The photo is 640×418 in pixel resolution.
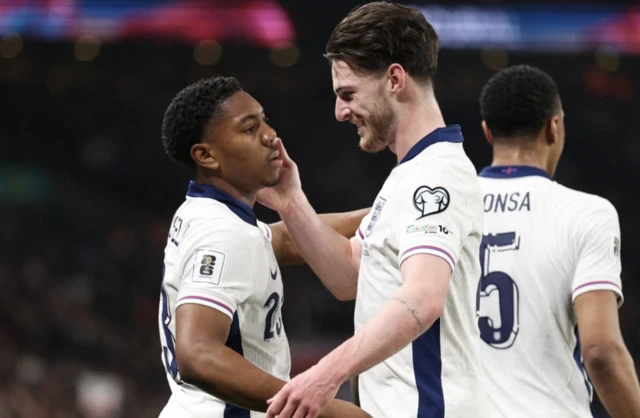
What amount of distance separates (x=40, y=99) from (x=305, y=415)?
16.6 metres

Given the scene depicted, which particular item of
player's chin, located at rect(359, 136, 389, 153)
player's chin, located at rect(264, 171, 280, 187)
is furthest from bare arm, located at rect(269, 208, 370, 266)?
player's chin, located at rect(359, 136, 389, 153)

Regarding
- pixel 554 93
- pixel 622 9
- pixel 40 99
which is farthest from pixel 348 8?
pixel 554 93

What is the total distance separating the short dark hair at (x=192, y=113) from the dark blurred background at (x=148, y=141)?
7493 mm

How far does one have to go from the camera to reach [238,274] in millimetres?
3658

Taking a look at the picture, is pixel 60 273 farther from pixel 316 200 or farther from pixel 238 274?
pixel 238 274

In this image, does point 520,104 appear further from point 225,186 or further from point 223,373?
point 223,373

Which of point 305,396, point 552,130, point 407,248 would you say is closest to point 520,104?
point 552,130

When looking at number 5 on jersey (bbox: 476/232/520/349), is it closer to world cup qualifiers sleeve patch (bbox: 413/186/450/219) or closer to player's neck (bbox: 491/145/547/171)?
player's neck (bbox: 491/145/547/171)

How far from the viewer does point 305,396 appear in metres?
3.01

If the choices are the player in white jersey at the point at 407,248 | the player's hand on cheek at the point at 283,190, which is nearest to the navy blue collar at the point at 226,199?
the player's hand on cheek at the point at 283,190

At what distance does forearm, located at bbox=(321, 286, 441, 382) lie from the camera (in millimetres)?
3057

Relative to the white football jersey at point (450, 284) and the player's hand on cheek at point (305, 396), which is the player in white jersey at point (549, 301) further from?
the player's hand on cheek at point (305, 396)

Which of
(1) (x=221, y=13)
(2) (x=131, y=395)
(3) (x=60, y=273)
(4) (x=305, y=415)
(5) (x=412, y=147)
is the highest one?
(1) (x=221, y=13)

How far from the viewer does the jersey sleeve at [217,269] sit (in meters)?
3.54
